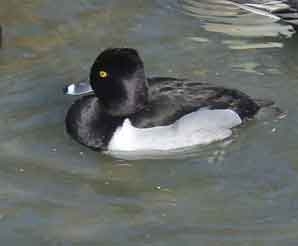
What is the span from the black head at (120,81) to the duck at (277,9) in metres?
2.75

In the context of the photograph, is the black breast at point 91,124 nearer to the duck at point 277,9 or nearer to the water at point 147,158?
the water at point 147,158

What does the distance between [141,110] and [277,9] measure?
2952 mm

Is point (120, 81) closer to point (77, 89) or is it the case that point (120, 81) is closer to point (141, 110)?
point (141, 110)

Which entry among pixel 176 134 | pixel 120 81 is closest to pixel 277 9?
pixel 120 81

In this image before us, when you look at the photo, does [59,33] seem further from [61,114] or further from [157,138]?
[157,138]

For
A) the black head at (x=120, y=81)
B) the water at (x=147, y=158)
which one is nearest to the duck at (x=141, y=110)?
the black head at (x=120, y=81)

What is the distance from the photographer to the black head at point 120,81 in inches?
360

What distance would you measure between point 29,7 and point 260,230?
5.25 m

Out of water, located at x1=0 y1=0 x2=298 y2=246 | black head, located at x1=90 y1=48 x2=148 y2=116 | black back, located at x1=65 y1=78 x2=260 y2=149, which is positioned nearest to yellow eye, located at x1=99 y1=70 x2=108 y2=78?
black head, located at x1=90 y1=48 x2=148 y2=116

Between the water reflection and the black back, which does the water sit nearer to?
the water reflection

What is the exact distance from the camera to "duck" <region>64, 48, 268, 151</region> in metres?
9.01

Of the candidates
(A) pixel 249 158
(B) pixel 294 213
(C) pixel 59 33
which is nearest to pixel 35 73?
(C) pixel 59 33

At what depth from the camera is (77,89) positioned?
9.47 metres

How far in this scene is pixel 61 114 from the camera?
983 centimetres
